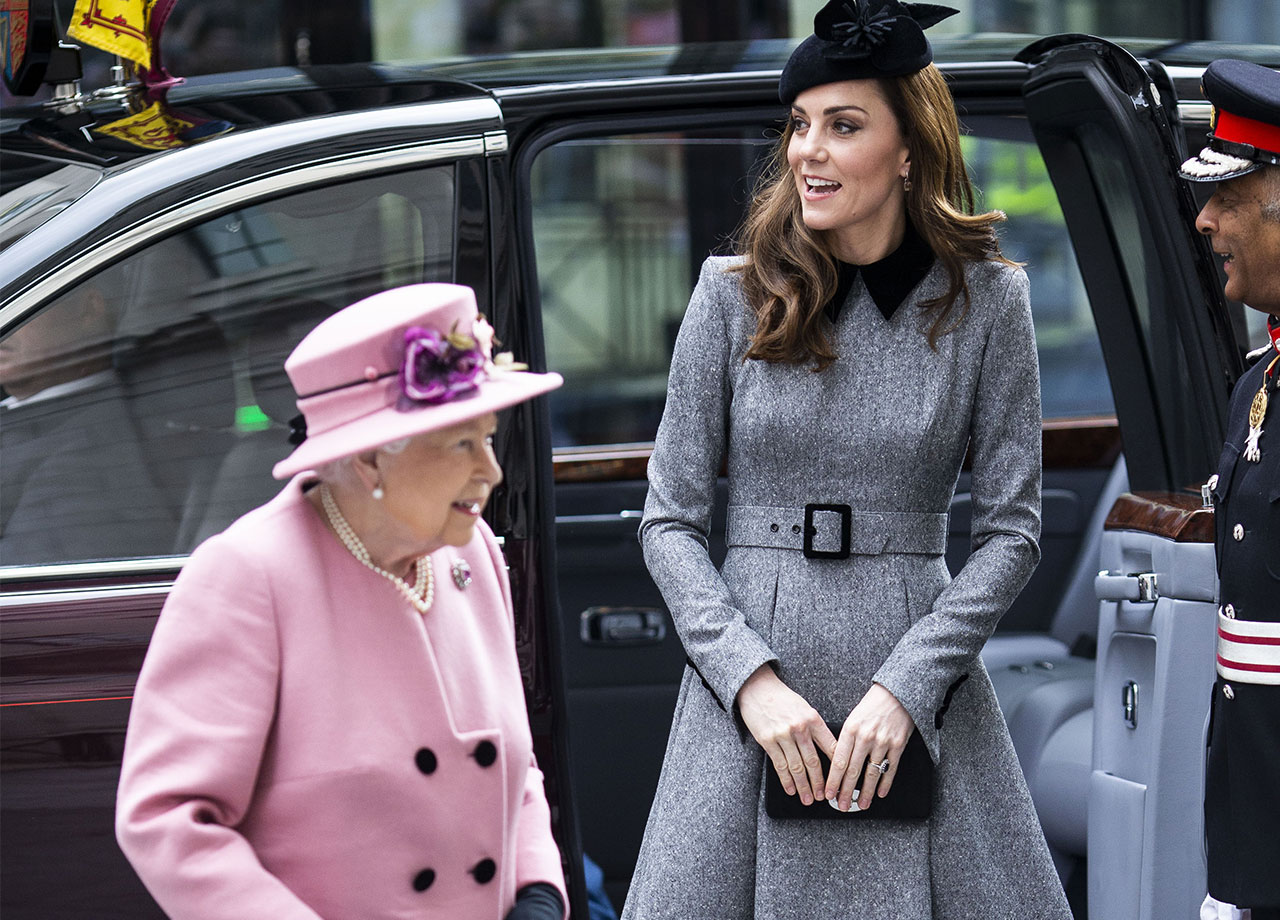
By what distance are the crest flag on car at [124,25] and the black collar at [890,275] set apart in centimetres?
141

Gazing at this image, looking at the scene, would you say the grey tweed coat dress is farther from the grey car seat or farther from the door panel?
the grey car seat

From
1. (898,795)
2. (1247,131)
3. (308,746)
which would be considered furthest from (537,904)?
(1247,131)

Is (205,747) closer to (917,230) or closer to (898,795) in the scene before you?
(898,795)

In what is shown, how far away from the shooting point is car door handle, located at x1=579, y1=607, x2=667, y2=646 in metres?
3.66

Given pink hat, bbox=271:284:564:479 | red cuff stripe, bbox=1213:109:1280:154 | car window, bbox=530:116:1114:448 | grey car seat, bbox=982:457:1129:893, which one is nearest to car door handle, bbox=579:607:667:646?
grey car seat, bbox=982:457:1129:893

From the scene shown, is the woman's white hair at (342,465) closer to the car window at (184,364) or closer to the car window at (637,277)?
the car window at (184,364)

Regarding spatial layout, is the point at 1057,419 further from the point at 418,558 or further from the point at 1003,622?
the point at 418,558

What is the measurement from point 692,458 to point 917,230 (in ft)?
1.54

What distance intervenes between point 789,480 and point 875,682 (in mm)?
305

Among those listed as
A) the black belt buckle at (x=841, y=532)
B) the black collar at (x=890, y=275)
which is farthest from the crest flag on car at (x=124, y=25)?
the black belt buckle at (x=841, y=532)

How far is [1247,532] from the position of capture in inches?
82.0

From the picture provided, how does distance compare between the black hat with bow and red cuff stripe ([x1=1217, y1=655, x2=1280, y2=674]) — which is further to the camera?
the black hat with bow

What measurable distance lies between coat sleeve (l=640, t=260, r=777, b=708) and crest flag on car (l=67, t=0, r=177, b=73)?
1279mm

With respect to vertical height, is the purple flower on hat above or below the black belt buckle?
above
